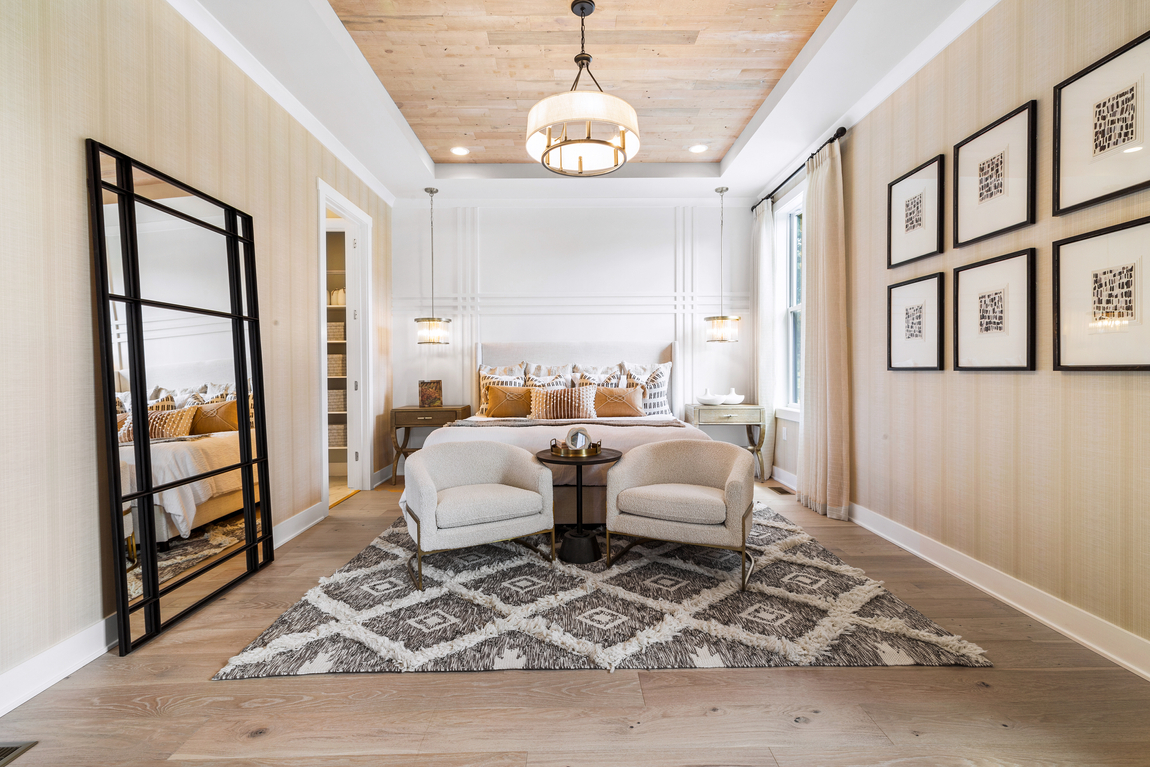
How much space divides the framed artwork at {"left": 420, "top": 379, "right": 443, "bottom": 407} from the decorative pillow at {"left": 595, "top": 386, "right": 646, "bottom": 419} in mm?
1824

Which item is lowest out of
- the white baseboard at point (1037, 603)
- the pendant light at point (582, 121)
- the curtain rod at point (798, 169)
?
the white baseboard at point (1037, 603)

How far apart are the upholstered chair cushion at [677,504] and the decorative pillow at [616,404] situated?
1.62 m

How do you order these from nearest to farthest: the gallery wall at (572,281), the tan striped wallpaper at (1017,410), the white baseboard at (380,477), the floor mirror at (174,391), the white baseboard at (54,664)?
1. the white baseboard at (54,664)
2. the tan striped wallpaper at (1017,410)
3. the floor mirror at (174,391)
4. the white baseboard at (380,477)
5. the gallery wall at (572,281)

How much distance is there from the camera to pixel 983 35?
2.59 metres

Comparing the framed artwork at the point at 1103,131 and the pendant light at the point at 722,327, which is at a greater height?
the framed artwork at the point at 1103,131

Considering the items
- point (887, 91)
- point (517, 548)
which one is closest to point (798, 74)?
point (887, 91)

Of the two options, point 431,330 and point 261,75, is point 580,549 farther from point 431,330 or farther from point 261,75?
point 261,75

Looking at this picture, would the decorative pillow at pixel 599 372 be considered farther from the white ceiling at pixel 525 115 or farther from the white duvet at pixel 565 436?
the white ceiling at pixel 525 115

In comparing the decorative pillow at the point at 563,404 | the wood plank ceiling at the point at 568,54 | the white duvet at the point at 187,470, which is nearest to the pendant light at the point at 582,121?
the wood plank ceiling at the point at 568,54

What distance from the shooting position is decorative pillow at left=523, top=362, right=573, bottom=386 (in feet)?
17.2

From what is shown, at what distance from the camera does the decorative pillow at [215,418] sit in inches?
101

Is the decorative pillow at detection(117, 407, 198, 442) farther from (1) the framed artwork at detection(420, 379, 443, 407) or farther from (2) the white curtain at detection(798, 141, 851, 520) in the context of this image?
(2) the white curtain at detection(798, 141, 851, 520)

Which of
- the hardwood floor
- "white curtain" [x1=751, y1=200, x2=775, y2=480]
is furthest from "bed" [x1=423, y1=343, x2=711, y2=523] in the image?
the hardwood floor

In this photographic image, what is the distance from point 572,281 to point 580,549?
332cm
